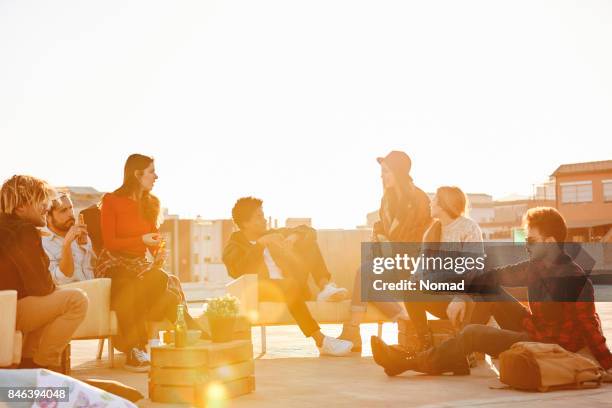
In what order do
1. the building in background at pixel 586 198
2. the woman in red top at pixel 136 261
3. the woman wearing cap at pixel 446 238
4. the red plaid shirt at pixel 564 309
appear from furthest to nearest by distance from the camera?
the building in background at pixel 586 198 < the woman in red top at pixel 136 261 < the woman wearing cap at pixel 446 238 < the red plaid shirt at pixel 564 309

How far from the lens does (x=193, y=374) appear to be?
16.9 feet

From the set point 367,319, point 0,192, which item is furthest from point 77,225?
point 367,319

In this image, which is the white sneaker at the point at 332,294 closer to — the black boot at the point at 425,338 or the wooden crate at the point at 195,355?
the black boot at the point at 425,338

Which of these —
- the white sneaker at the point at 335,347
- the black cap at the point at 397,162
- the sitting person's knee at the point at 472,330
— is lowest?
the white sneaker at the point at 335,347

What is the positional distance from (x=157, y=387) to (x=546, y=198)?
220 feet

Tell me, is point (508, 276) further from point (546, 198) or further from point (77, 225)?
point (546, 198)

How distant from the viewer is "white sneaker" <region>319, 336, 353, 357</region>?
295 inches

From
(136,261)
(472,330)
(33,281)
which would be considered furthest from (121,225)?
(472,330)

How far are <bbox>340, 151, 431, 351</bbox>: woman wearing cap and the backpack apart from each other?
1.79 m

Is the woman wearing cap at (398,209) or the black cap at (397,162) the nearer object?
the woman wearing cap at (398,209)

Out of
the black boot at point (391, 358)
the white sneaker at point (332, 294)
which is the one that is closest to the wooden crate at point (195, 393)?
the black boot at point (391, 358)

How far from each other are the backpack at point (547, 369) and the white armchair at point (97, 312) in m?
2.99

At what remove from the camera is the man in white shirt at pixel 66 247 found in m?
6.93

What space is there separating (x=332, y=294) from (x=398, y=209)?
985 millimetres
